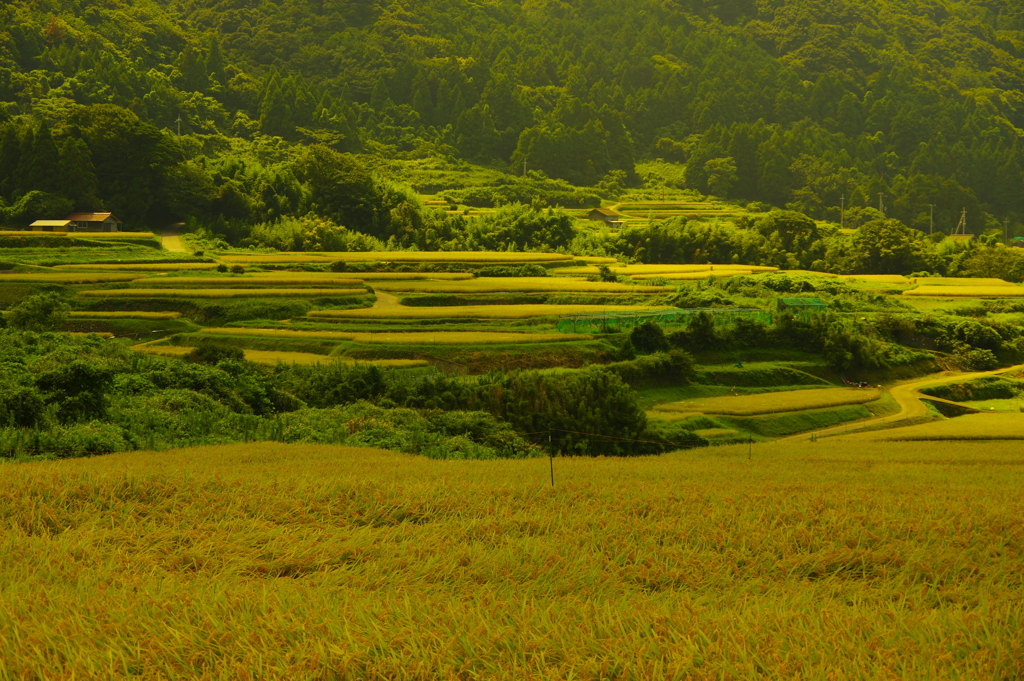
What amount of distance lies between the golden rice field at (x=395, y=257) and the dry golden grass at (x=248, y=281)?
689cm

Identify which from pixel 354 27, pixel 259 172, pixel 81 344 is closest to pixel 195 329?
pixel 81 344

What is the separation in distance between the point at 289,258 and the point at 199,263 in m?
6.78

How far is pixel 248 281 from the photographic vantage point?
41.3m

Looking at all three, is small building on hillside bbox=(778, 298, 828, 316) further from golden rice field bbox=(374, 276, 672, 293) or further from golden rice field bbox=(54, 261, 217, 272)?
golden rice field bbox=(54, 261, 217, 272)

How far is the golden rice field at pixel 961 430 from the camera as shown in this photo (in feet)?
87.0

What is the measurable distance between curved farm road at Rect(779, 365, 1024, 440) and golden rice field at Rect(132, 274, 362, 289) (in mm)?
22181

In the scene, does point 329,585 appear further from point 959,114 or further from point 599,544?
point 959,114

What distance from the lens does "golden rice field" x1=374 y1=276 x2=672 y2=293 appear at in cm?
4416

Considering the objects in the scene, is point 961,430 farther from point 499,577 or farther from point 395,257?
point 395,257

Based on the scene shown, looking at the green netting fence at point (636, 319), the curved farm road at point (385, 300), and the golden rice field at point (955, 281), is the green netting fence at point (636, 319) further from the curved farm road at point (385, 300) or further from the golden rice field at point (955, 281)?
the golden rice field at point (955, 281)

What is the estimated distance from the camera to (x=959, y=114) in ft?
515

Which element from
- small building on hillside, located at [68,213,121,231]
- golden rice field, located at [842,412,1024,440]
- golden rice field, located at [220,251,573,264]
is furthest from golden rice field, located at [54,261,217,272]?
golden rice field, located at [842,412,1024,440]

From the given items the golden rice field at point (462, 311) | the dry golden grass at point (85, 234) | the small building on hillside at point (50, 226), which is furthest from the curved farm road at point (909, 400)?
the small building on hillside at point (50, 226)

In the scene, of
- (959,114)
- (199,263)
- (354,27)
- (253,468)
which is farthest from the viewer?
(959,114)
